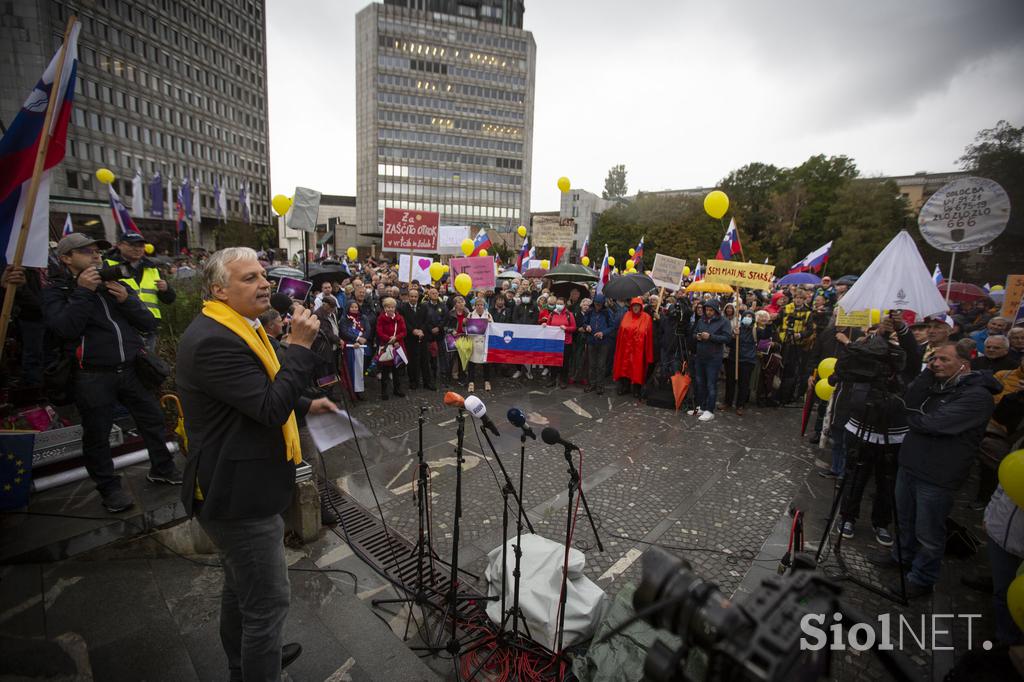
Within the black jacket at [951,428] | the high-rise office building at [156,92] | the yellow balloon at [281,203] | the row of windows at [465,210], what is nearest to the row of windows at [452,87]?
A: the row of windows at [465,210]

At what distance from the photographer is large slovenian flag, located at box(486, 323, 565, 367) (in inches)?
382

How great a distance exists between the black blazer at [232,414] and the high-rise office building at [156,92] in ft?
151

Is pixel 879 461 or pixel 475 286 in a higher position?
pixel 475 286

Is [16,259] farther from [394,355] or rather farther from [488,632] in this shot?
[394,355]

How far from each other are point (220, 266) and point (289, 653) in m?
2.37

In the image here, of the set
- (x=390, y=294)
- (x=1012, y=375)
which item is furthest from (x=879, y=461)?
(x=390, y=294)

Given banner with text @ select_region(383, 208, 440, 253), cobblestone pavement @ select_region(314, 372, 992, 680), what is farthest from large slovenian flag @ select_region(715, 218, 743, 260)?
banner with text @ select_region(383, 208, 440, 253)

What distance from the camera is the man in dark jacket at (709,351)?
815 centimetres

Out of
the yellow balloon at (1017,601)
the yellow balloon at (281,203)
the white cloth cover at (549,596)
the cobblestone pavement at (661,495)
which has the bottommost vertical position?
the cobblestone pavement at (661,495)

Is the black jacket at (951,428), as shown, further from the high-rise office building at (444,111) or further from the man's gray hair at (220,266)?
the high-rise office building at (444,111)

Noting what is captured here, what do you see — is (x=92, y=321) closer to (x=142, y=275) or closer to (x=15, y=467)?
(x=15, y=467)

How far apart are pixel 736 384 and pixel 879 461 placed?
4099mm

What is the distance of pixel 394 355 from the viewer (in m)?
8.69

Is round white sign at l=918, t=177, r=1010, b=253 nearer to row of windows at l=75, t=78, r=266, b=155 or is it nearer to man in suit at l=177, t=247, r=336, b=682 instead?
man in suit at l=177, t=247, r=336, b=682
